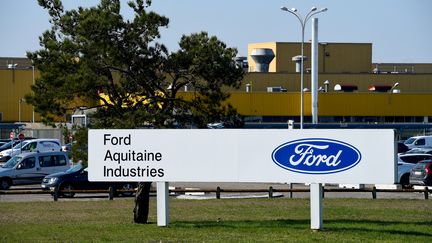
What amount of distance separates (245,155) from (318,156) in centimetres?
165

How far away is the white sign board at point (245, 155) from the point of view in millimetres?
19891

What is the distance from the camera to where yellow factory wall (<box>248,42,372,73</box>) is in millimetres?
83750

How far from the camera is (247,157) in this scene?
67.1 ft

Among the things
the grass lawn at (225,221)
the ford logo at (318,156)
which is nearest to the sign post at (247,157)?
the ford logo at (318,156)

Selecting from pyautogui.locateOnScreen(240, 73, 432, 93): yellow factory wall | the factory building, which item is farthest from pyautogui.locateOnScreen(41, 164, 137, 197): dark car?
pyautogui.locateOnScreen(240, 73, 432, 93): yellow factory wall

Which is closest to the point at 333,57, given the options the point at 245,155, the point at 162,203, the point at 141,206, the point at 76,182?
the point at 76,182

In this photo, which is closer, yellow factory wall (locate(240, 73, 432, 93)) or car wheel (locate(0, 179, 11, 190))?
car wheel (locate(0, 179, 11, 190))

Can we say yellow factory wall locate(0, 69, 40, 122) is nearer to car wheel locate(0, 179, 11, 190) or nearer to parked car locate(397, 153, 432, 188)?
car wheel locate(0, 179, 11, 190)

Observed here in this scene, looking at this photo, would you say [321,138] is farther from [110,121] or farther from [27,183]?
[27,183]

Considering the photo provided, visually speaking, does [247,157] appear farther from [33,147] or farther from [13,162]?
[33,147]

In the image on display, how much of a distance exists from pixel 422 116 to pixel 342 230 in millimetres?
57180

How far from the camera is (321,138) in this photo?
20.0m

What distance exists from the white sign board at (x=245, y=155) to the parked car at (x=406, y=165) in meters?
19.2

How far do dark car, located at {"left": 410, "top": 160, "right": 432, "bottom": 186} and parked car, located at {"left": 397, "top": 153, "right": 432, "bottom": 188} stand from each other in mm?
448
